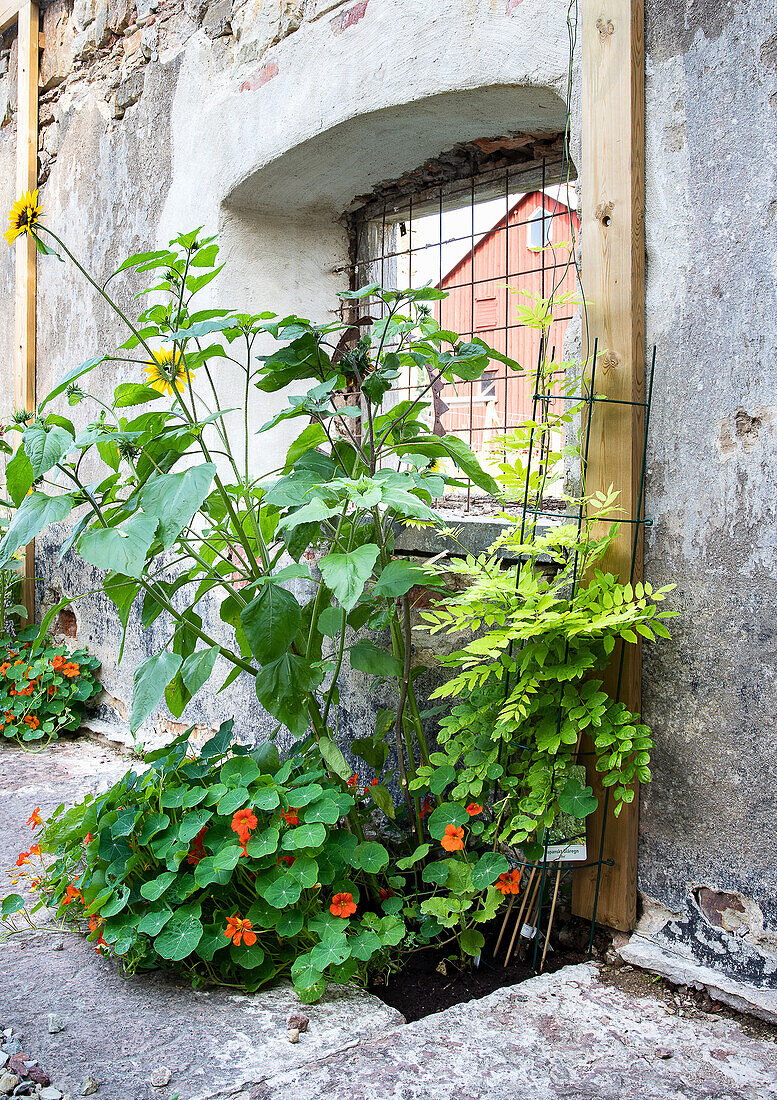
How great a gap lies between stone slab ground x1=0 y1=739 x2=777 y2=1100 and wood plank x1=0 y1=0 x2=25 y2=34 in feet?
15.7

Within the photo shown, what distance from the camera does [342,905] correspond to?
170 centimetres

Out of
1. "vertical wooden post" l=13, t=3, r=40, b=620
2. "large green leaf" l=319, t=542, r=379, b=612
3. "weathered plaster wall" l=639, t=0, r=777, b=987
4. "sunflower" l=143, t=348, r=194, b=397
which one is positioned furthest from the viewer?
"vertical wooden post" l=13, t=3, r=40, b=620

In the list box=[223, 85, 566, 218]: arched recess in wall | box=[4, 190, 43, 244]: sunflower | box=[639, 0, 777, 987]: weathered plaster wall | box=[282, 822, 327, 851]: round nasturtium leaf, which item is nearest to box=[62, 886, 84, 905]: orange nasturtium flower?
box=[282, 822, 327, 851]: round nasturtium leaf

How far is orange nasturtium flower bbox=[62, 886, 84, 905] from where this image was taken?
1.87m

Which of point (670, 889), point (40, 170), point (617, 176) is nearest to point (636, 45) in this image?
point (617, 176)

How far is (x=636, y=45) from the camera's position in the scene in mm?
1719

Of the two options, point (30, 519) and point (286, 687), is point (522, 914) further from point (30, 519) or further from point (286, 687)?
point (30, 519)

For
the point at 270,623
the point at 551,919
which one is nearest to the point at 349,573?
the point at 270,623

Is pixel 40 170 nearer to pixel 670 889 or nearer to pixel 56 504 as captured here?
pixel 56 504

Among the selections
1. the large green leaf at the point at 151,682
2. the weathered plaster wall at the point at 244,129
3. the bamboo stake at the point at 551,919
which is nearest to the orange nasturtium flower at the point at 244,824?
the large green leaf at the point at 151,682

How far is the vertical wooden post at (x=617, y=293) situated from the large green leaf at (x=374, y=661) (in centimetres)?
47

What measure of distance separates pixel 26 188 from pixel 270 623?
3.71 metres

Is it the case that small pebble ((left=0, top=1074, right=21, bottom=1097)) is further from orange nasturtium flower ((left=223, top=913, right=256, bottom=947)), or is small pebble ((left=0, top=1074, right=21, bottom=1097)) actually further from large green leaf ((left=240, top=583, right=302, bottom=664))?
large green leaf ((left=240, top=583, right=302, bottom=664))

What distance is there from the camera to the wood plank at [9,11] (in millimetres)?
4426
